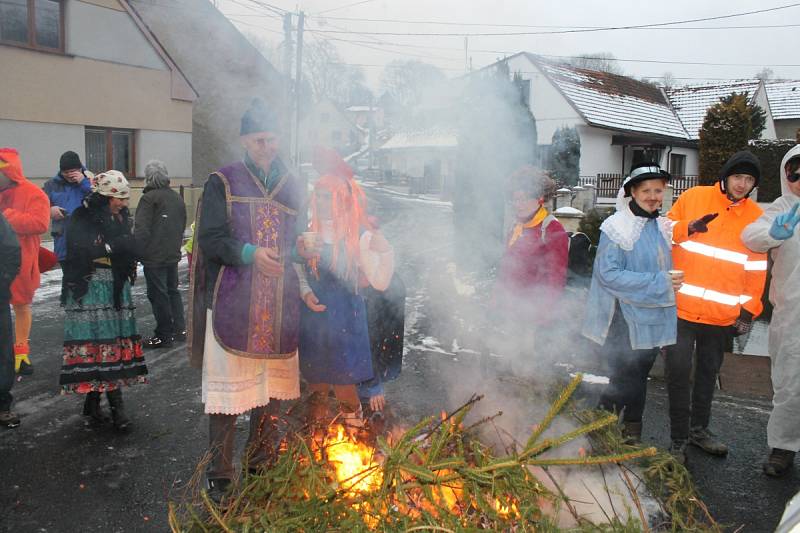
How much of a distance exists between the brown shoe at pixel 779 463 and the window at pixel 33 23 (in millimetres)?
14384

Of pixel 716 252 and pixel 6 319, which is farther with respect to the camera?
pixel 6 319

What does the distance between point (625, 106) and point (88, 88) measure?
62.7ft

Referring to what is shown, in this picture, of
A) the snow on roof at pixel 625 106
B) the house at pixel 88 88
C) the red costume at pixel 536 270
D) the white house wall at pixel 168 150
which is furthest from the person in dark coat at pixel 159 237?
the snow on roof at pixel 625 106

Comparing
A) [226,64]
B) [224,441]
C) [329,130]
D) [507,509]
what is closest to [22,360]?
[226,64]

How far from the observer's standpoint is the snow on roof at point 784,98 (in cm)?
3372

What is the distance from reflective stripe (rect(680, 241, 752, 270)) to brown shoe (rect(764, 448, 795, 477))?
1.21 meters

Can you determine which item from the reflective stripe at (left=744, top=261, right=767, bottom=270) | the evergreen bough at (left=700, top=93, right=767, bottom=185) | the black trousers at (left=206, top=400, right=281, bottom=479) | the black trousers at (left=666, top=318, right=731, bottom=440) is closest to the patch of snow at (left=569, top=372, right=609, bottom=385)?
the black trousers at (left=666, top=318, right=731, bottom=440)

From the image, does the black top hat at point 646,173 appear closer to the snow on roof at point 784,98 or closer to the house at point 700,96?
the house at point 700,96

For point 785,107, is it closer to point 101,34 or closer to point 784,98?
point 784,98

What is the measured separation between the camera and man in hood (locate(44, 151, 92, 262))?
5.68 meters

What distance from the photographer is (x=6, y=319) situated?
421 cm

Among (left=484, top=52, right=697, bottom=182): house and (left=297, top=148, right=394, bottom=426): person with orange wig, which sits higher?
(left=484, top=52, right=697, bottom=182): house

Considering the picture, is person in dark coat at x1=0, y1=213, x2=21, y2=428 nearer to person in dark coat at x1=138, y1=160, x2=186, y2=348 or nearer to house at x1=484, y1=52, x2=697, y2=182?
person in dark coat at x1=138, y1=160, x2=186, y2=348

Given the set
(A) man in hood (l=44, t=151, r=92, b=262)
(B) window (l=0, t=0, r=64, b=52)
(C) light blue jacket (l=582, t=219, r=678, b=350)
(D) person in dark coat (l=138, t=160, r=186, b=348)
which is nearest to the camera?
(C) light blue jacket (l=582, t=219, r=678, b=350)
